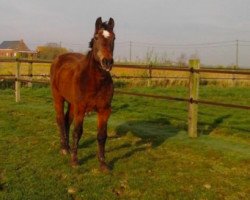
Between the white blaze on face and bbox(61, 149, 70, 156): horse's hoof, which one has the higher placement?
the white blaze on face

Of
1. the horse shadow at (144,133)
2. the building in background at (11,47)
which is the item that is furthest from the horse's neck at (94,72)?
the building in background at (11,47)

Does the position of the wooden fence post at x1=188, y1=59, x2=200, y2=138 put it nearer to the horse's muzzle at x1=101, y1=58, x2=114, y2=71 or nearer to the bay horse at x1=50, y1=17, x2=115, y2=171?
the bay horse at x1=50, y1=17, x2=115, y2=171

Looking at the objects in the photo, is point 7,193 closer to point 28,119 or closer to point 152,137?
point 152,137

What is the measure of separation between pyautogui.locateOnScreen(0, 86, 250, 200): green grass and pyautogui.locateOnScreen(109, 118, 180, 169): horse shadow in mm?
17

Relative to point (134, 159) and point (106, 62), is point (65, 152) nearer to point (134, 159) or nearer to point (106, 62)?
point (134, 159)

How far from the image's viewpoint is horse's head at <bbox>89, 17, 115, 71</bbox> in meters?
5.19

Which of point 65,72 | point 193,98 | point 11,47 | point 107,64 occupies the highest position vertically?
point 11,47

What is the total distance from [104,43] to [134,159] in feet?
6.77

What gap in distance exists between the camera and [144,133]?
8.70 m

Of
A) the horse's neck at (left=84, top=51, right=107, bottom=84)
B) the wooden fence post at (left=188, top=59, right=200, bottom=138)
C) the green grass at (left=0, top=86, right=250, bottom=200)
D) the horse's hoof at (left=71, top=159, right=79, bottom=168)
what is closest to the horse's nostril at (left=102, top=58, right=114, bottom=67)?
the horse's neck at (left=84, top=51, right=107, bottom=84)

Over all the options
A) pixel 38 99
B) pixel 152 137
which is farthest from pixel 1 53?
pixel 152 137

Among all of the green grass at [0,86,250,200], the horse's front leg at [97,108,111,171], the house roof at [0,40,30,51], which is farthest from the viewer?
the house roof at [0,40,30,51]

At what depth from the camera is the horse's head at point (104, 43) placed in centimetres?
519

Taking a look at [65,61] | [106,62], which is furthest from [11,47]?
[106,62]
